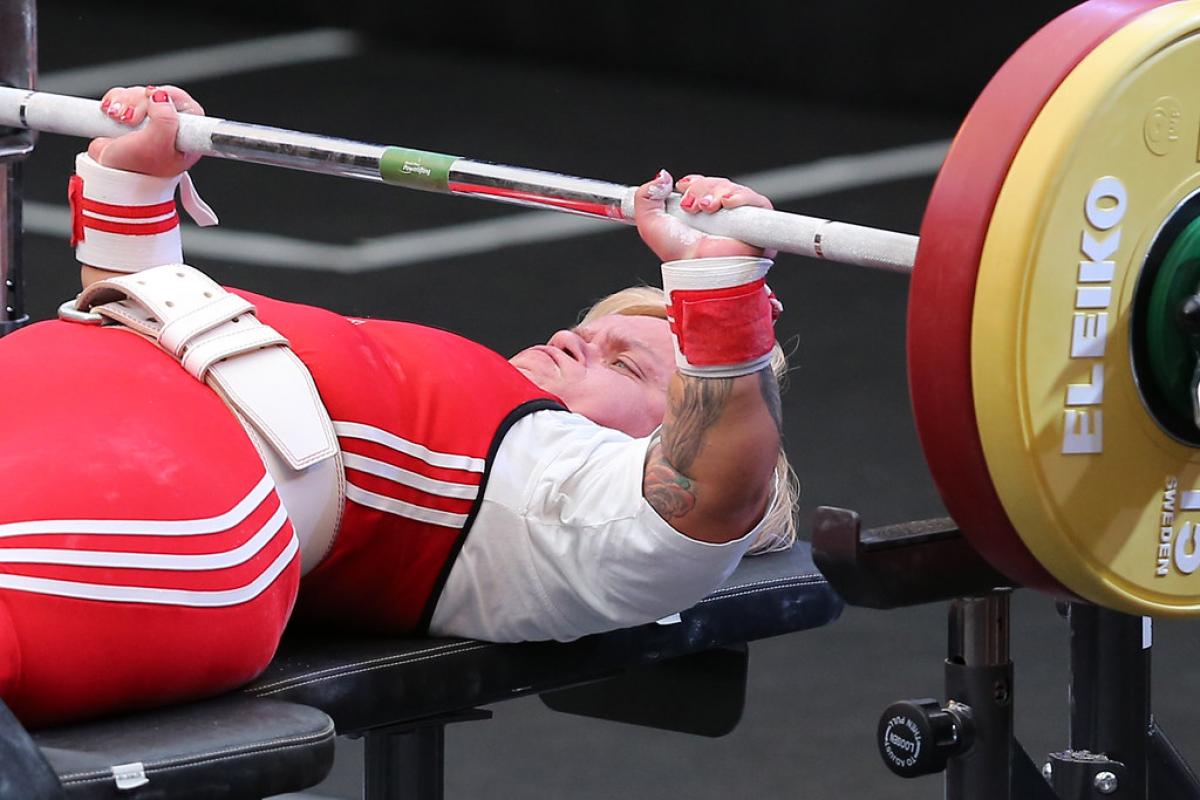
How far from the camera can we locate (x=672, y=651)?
191cm

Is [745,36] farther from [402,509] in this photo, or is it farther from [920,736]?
[920,736]

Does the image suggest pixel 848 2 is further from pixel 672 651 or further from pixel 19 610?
pixel 19 610

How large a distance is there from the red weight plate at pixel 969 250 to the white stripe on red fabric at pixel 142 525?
53cm

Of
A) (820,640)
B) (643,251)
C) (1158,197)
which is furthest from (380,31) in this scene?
(1158,197)

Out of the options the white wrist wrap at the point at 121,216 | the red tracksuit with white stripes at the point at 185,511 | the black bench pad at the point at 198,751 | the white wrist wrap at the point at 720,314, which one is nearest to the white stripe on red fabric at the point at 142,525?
the red tracksuit with white stripes at the point at 185,511

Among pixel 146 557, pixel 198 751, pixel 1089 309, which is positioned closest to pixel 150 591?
pixel 146 557

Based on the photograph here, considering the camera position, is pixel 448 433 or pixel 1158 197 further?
pixel 448 433

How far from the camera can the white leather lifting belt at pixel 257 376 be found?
165 cm

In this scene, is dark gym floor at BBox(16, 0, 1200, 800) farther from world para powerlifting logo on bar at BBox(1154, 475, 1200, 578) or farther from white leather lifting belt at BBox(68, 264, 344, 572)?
world para powerlifting logo on bar at BBox(1154, 475, 1200, 578)

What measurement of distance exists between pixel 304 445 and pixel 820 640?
5.16ft

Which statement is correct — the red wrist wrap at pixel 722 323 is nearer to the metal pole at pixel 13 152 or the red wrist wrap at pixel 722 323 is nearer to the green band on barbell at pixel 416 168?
the green band on barbell at pixel 416 168

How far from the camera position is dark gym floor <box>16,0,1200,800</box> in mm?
2734

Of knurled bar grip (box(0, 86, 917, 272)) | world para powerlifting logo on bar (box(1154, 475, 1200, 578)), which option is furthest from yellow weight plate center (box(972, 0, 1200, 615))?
knurled bar grip (box(0, 86, 917, 272))

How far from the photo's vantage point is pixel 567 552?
67.7 inches
